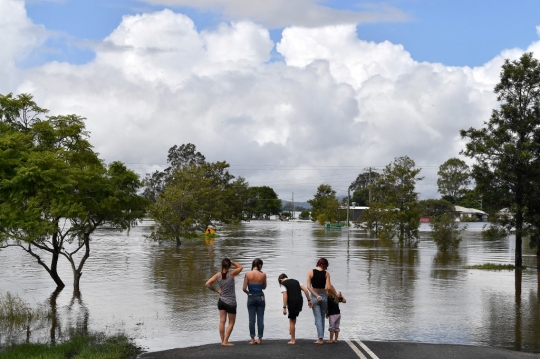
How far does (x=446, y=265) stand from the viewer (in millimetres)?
37281

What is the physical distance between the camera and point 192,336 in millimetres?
15992

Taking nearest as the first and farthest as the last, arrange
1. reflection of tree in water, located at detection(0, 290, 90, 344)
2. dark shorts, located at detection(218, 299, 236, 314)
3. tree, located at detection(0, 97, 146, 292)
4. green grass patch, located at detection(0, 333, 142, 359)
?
green grass patch, located at detection(0, 333, 142, 359) < dark shorts, located at detection(218, 299, 236, 314) < reflection of tree in water, located at detection(0, 290, 90, 344) < tree, located at detection(0, 97, 146, 292)

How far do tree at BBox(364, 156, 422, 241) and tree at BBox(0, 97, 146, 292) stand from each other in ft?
122

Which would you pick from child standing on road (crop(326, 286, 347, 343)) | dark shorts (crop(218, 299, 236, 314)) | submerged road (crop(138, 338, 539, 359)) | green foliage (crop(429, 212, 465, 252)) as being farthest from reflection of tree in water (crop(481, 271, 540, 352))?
green foliage (crop(429, 212, 465, 252))

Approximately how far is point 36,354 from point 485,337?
9.71 metres

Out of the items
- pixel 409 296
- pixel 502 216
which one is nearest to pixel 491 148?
pixel 502 216

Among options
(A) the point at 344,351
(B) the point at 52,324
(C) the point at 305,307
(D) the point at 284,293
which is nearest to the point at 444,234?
(C) the point at 305,307

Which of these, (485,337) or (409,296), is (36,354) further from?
(409,296)

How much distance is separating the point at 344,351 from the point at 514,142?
2404 centimetres

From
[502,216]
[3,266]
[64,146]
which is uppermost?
[64,146]

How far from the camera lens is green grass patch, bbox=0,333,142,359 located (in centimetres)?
1265

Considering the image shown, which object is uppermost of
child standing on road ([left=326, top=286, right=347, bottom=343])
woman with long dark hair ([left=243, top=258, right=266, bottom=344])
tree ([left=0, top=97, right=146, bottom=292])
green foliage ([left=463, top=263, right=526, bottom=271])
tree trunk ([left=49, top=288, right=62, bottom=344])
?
tree ([left=0, top=97, right=146, bottom=292])

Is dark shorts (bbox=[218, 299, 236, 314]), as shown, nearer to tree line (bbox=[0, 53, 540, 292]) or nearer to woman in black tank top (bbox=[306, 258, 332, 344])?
woman in black tank top (bbox=[306, 258, 332, 344])

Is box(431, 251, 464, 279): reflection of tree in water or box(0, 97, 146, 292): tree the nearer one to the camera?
box(0, 97, 146, 292): tree
